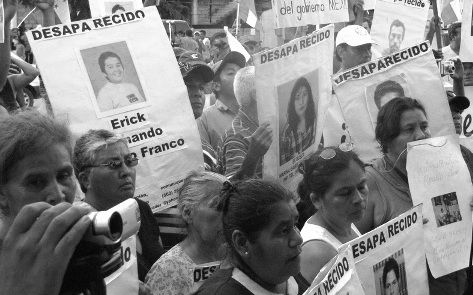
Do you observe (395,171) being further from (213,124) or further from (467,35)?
(467,35)

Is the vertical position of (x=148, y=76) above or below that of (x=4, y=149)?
below

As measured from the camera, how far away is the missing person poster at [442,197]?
379cm

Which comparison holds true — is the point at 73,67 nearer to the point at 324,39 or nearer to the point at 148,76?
the point at 148,76

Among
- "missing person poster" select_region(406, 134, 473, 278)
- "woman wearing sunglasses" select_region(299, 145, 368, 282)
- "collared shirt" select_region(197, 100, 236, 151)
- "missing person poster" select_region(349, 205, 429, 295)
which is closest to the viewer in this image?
"missing person poster" select_region(349, 205, 429, 295)

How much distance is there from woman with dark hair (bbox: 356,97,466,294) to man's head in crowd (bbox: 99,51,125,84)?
48.7 inches

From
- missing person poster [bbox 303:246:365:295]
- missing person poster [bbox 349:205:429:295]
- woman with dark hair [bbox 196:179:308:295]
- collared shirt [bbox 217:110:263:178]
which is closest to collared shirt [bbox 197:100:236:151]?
collared shirt [bbox 217:110:263:178]

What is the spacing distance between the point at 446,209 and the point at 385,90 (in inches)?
31.8

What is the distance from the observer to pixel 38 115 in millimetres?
2072

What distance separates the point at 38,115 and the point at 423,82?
2893mm

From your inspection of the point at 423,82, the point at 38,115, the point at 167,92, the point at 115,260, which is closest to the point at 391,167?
the point at 423,82

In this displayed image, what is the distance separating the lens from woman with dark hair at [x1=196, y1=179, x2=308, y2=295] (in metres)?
2.62

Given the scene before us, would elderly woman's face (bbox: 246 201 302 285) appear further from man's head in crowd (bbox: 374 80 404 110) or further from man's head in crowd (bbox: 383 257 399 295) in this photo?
man's head in crowd (bbox: 374 80 404 110)

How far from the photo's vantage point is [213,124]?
17.4ft

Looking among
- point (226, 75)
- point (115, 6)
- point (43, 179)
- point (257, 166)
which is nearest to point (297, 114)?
point (257, 166)
